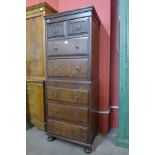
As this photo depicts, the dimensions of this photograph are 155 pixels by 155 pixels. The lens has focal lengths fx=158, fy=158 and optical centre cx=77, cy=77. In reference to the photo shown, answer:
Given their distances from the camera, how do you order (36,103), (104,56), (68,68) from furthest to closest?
(36,103), (104,56), (68,68)

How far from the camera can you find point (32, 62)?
247 cm

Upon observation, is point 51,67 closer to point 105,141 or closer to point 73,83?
point 73,83

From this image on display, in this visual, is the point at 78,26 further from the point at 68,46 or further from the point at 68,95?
the point at 68,95

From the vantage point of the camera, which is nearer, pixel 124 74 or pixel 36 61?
pixel 124 74

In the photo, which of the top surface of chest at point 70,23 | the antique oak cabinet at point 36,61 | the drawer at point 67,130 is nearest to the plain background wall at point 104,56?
the top surface of chest at point 70,23

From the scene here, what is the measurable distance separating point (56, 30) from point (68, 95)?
2.73 feet

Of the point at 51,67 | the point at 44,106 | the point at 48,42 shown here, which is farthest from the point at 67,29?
the point at 44,106

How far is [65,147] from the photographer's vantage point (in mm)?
2006

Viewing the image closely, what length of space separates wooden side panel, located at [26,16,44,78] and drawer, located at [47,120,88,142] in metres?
0.74

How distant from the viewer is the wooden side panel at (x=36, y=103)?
7.79 ft

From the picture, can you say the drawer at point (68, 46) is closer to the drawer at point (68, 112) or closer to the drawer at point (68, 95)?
the drawer at point (68, 95)

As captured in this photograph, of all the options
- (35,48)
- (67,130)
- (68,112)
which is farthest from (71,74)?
(35,48)

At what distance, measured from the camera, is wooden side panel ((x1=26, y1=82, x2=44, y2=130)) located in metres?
2.38
